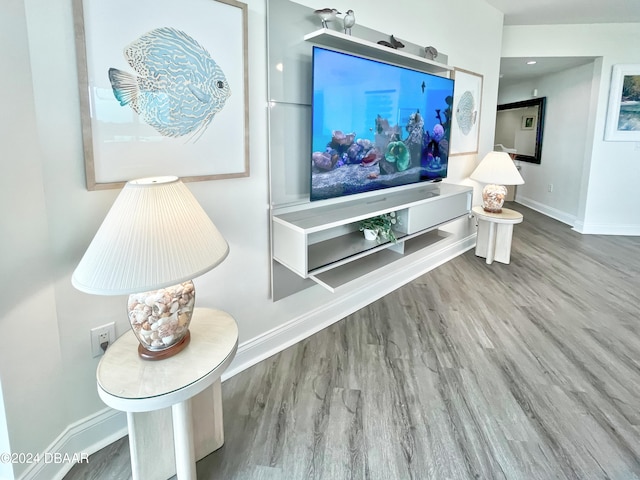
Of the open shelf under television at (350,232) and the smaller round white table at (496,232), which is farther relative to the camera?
the smaller round white table at (496,232)

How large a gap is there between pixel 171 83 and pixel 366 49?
1278 millimetres

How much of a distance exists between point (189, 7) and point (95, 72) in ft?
1.62

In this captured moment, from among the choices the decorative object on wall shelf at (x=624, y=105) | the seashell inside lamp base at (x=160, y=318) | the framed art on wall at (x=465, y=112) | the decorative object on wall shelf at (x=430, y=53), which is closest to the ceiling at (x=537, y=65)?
the decorative object on wall shelf at (x=624, y=105)

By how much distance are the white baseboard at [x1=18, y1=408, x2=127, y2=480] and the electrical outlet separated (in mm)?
272

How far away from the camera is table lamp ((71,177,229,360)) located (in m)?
1.12

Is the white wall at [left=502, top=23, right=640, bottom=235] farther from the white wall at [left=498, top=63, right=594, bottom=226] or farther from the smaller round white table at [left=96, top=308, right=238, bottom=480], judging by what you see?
the smaller round white table at [left=96, top=308, right=238, bottom=480]

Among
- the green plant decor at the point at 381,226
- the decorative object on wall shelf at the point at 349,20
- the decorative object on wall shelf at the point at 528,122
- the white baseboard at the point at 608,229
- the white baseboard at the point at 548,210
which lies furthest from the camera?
the decorative object on wall shelf at the point at 528,122

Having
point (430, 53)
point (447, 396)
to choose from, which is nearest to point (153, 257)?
point (447, 396)

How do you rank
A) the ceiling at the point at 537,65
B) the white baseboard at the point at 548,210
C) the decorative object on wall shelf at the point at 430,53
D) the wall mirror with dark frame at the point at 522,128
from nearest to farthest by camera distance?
1. the decorative object on wall shelf at the point at 430,53
2. the ceiling at the point at 537,65
3. the white baseboard at the point at 548,210
4. the wall mirror with dark frame at the point at 522,128

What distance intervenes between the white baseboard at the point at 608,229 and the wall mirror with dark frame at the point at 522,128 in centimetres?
163

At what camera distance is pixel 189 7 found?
157cm

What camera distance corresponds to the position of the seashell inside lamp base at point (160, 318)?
1262 millimetres

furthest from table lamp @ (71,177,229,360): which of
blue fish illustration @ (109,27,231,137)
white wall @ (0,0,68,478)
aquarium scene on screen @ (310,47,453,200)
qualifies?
aquarium scene on screen @ (310,47,453,200)

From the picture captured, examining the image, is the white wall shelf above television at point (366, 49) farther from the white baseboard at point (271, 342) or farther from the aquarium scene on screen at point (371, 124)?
the white baseboard at point (271, 342)
